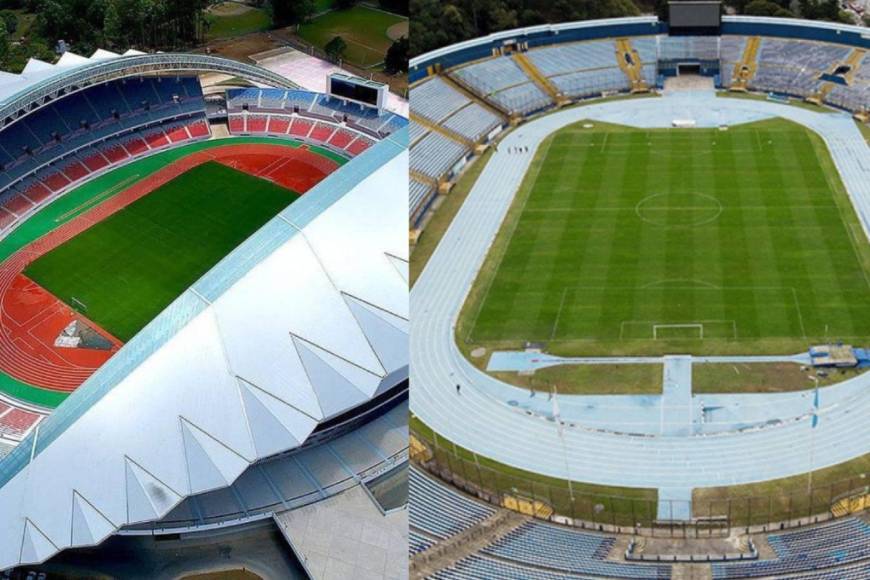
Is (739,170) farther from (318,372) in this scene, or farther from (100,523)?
(100,523)

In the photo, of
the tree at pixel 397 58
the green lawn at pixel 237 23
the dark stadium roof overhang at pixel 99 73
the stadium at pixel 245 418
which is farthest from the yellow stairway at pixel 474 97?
the stadium at pixel 245 418

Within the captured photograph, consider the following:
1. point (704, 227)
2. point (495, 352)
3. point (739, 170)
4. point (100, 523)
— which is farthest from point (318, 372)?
point (739, 170)

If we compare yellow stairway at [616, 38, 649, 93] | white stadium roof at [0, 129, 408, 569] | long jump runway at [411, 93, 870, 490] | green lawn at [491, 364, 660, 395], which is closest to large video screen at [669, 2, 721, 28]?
yellow stairway at [616, 38, 649, 93]

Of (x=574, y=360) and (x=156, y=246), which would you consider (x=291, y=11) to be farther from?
(x=574, y=360)

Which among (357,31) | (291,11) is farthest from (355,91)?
(291,11)

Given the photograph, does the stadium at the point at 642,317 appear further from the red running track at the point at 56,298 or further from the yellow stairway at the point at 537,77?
the red running track at the point at 56,298

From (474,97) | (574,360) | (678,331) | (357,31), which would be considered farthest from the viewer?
(357,31)
